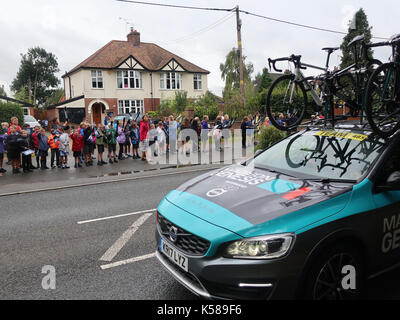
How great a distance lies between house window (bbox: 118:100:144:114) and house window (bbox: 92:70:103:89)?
9.50ft

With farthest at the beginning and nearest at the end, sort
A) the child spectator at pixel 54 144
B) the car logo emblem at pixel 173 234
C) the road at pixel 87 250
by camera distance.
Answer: the child spectator at pixel 54 144 → the road at pixel 87 250 → the car logo emblem at pixel 173 234

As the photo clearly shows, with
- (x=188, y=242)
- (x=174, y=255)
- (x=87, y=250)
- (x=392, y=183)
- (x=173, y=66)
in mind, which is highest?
(x=173, y=66)

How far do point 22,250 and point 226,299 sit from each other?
12.4 feet

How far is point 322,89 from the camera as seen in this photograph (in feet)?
16.8

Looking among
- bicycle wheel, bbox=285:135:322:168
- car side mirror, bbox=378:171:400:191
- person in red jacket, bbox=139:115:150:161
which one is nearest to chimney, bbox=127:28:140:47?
person in red jacket, bbox=139:115:150:161

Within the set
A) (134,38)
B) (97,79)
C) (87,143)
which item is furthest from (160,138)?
(134,38)

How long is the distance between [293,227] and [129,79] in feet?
130

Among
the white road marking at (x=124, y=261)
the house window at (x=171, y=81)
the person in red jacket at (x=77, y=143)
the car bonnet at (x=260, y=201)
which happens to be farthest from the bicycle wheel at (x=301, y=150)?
the house window at (x=171, y=81)

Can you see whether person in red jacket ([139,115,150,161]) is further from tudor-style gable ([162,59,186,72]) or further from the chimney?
the chimney

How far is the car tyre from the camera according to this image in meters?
2.78

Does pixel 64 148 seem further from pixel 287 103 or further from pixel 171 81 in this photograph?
pixel 171 81

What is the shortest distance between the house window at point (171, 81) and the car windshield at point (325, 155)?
38.9 metres

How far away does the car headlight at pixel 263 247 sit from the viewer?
2.66 meters

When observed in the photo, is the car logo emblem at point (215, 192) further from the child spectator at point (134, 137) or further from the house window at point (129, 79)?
the house window at point (129, 79)
